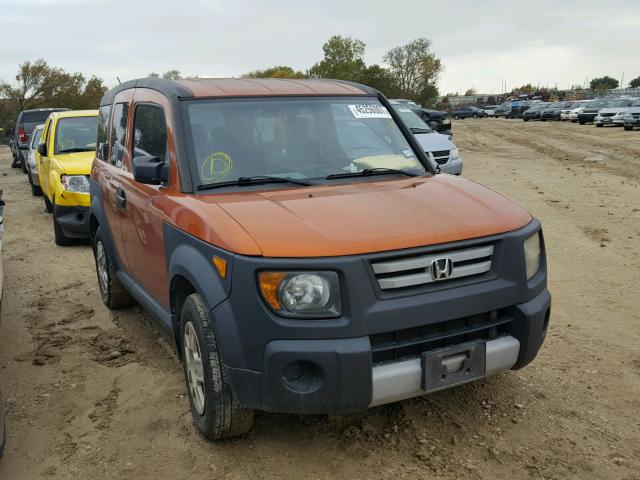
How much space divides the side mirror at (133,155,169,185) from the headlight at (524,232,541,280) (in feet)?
6.87

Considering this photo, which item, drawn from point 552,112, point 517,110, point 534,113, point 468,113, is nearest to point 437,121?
point 552,112

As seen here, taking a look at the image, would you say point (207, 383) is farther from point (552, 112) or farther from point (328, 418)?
point (552, 112)

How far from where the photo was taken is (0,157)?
Answer: 30688mm

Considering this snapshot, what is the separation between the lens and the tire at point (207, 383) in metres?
3.20

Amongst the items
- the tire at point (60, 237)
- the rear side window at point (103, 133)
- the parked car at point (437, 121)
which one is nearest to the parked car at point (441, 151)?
the parked car at point (437, 121)

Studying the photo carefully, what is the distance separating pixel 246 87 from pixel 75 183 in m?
5.24

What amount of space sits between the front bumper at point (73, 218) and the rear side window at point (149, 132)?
4443mm

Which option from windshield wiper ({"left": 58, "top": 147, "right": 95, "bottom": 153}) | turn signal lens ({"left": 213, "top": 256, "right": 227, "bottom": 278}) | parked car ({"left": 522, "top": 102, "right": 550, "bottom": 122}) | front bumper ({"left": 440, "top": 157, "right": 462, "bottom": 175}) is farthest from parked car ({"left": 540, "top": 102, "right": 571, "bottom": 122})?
turn signal lens ({"left": 213, "top": 256, "right": 227, "bottom": 278})

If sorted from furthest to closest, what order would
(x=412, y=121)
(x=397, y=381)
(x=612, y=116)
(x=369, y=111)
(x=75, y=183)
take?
(x=612, y=116)
(x=412, y=121)
(x=75, y=183)
(x=369, y=111)
(x=397, y=381)

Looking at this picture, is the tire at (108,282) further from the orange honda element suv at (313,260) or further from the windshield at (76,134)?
the windshield at (76,134)

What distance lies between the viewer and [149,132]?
14.3 ft

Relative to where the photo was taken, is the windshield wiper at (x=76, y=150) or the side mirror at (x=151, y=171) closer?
the side mirror at (x=151, y=171)

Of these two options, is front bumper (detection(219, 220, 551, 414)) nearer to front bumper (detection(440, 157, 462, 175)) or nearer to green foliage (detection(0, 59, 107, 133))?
front bumper (detection(440, 157, 462, 175))

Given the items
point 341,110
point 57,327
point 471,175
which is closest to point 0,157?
point 471,175
